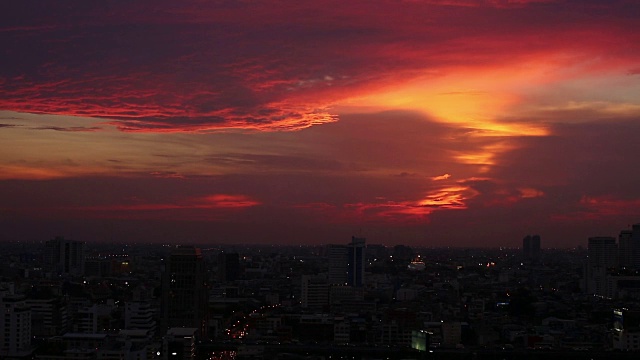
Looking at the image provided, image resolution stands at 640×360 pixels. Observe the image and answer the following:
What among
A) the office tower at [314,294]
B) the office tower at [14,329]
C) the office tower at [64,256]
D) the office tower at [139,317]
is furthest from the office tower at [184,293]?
the office tower at [64,256]

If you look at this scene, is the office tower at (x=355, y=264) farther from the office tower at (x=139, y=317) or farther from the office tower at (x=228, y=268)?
the office tower at (x=139, y=317)

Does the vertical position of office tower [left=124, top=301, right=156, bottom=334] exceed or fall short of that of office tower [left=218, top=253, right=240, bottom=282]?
it falls short

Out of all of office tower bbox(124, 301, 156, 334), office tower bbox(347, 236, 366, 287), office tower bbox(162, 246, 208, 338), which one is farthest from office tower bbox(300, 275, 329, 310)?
office tower bbox(162, 246, 208, 338)

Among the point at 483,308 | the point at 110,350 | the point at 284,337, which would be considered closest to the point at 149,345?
the point at 110,350

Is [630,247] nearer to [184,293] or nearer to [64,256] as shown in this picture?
[64,256]

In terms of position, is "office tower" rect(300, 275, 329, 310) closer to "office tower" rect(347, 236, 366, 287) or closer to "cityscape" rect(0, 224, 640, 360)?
"cityscape" rect(0, 224, 640, 360)

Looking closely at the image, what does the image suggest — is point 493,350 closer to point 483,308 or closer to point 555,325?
point 555,325

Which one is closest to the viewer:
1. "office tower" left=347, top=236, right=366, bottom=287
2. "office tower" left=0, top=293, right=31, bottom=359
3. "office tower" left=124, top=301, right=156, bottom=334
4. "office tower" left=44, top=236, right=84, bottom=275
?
"office tower" left=0, top=293, right=31, bottom=359
